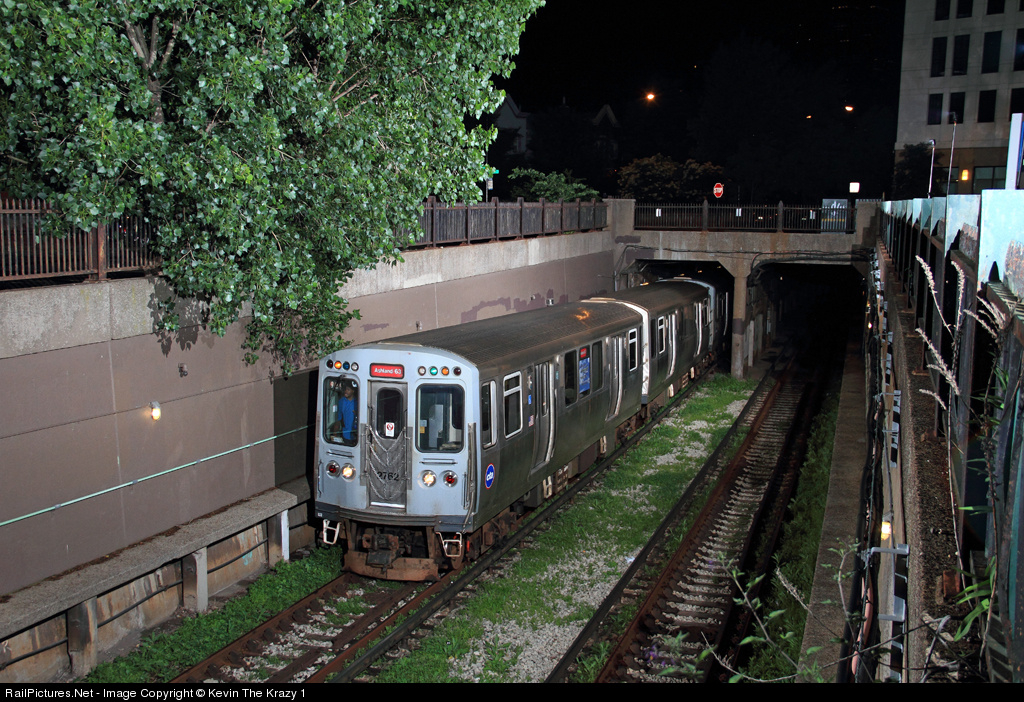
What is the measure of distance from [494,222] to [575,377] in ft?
21.0

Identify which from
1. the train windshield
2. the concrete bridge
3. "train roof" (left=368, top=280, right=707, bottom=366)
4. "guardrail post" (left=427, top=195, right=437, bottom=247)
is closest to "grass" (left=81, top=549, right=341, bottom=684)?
the concrete bridge

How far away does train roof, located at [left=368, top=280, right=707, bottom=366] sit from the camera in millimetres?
9820

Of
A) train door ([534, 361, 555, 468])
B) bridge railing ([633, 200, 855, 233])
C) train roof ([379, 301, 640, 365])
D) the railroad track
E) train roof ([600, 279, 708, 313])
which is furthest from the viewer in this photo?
bridge railing ([633, 200, 855, 233])

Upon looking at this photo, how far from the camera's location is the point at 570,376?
1188 centimetres

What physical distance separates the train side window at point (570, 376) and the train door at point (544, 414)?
0.59 meters

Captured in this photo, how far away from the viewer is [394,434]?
948cm

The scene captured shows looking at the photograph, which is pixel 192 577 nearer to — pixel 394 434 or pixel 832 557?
→ pixel 394 434

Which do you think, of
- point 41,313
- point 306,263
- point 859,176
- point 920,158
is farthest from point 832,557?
point 859,176

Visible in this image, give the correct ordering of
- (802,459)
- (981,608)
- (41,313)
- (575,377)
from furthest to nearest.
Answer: (802,459) < (575,377) < (41,313) < (981,608)

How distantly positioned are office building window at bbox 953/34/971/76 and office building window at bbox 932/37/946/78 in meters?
0.49

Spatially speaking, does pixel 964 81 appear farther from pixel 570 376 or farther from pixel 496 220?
pixel 570 376

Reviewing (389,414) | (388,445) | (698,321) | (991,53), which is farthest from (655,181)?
(388,445)

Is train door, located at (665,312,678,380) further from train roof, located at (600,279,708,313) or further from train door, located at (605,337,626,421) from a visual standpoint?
train door, located at (605,337,626,421)

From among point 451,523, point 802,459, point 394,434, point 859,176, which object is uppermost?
point 859,176
